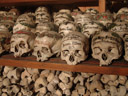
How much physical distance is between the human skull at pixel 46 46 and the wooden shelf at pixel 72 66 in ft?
0.12

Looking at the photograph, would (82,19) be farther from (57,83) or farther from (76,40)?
(57,83)

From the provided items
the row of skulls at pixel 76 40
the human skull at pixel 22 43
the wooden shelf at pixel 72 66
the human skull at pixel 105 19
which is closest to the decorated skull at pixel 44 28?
the row of skulls at pixel 76 40

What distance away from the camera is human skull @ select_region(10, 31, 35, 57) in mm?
924

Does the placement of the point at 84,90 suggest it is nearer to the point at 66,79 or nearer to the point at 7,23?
the point at 66,79

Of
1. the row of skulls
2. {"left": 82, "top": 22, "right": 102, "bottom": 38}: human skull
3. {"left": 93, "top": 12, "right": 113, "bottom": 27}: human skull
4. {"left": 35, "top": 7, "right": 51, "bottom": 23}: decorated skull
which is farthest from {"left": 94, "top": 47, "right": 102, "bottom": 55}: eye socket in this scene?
{"left": 35, "top": 7, "right": 51, "bottom": 23}: decorated skull

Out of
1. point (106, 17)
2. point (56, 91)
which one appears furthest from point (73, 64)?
point (106, 17)

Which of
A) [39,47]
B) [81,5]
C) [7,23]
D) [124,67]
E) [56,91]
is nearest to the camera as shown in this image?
[124,67]

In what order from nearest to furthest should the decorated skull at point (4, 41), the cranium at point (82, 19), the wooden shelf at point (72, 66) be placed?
1. the wooden shelf at point (72, 66)
2. the decorated skull at point (4, 41)
3. the cranium at point (82, 19)

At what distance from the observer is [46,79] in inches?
42.0

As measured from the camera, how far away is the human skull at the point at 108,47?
2.50ft

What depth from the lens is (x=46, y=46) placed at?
0.86 meters

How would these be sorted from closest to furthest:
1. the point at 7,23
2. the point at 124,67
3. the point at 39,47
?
the point at 124,67 → the point at 39,47 → the point at 7,23

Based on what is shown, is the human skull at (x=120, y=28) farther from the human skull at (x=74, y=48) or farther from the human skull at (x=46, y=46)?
the human skull at (x=46, y=46)

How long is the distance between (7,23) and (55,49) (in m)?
0.55
